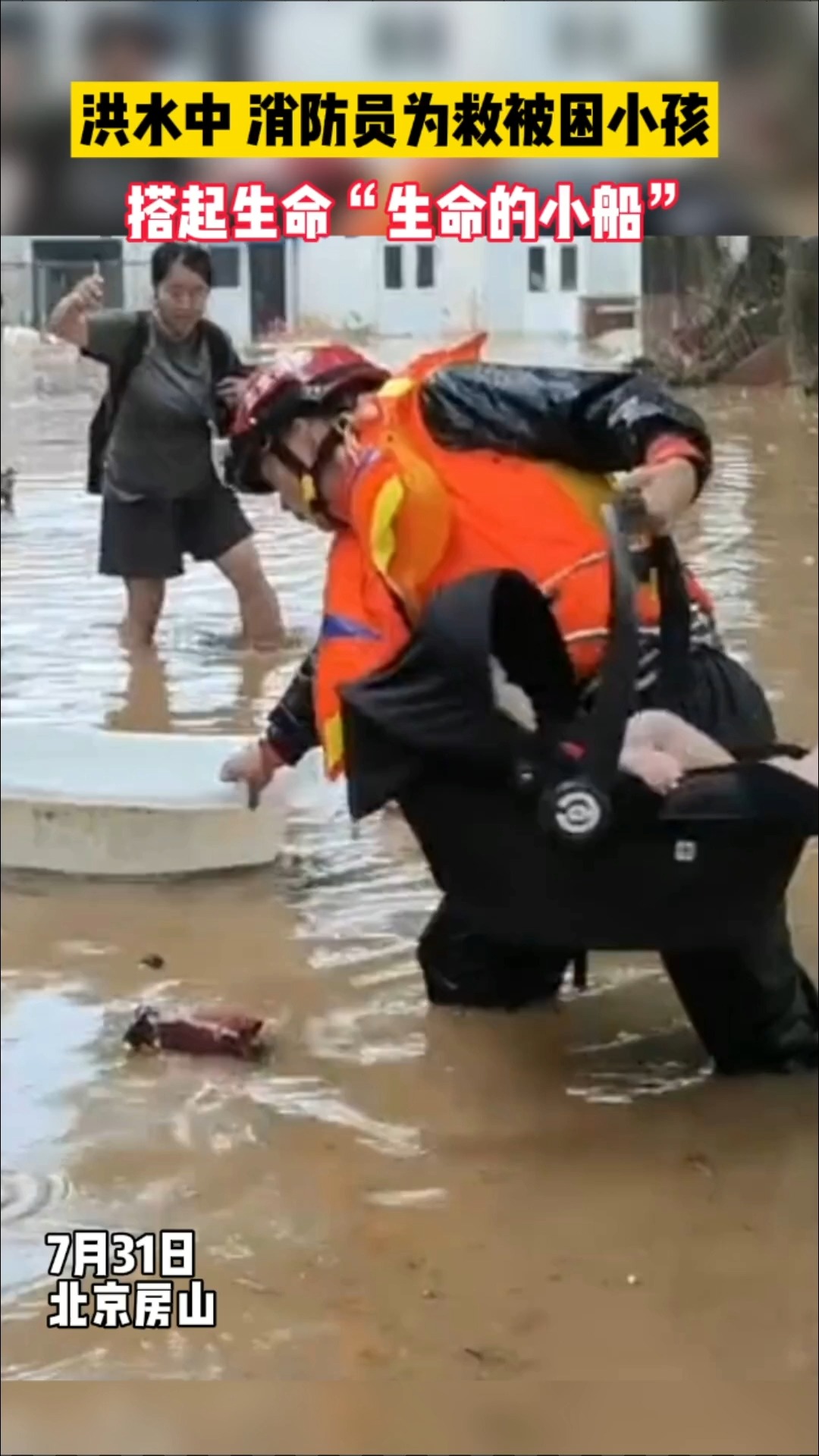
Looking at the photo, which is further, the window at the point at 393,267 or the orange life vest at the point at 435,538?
the orange life vest at the point at 435,538

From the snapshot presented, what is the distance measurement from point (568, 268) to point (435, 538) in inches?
8.9

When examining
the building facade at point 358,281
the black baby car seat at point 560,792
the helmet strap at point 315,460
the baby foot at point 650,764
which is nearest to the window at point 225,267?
the building facade at point 358,281

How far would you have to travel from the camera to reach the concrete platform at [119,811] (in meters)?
1.15

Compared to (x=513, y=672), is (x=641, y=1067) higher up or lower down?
lower down

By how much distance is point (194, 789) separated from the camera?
115cm

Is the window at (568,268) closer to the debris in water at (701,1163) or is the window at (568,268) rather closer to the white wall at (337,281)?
the white wall at (337,281)

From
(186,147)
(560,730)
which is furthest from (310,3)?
(560,730)

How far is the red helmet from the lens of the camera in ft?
1.91

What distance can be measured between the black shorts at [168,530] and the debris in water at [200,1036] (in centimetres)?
46

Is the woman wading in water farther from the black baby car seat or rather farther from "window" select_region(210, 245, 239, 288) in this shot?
the black baby car seat

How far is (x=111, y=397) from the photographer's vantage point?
58cm

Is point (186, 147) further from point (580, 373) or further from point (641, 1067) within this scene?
point (641, 1067)

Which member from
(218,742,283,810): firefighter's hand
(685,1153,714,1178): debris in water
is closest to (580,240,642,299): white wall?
(218,742,283,810): firefighter's hand

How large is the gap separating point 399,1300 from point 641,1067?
285 millimetres
